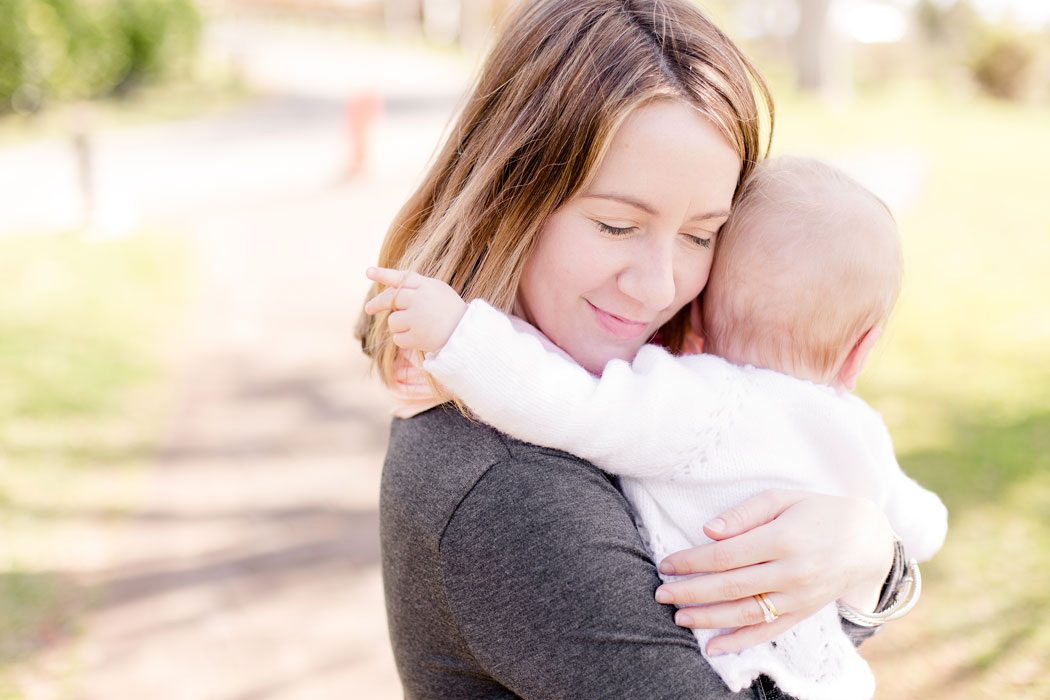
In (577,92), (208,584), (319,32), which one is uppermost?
(319,32)

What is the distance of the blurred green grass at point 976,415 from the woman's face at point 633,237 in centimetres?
112

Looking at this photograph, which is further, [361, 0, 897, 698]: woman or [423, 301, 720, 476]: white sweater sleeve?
[423, 301, 720, 476]: white sweater sleeve

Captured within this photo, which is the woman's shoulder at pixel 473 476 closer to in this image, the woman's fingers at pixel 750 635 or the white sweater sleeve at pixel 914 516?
the woman's fingers at pixel 750 635

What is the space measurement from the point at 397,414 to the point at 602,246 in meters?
0.46

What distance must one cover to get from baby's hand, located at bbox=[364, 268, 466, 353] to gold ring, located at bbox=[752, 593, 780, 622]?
0.59 metres

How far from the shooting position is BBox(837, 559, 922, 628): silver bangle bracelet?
5.08ft

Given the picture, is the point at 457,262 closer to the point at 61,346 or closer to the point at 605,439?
the point at 605,439

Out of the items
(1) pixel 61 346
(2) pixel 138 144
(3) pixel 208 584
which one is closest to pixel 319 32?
(2) pixel 138 144

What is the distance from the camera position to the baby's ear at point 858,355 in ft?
5.51

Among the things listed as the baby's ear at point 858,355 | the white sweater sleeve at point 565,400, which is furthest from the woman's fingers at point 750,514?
the baby's ear at point 858,355

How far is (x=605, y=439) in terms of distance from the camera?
1.39 m

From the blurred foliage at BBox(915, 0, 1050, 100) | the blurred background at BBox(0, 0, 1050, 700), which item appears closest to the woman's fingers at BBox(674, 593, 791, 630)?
the blurred background at BBox(0, 0, 1050, 700)

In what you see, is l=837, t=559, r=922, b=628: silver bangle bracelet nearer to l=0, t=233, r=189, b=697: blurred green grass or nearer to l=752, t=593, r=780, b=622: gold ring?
l=752, t=593, r=780, b=622: gold ring

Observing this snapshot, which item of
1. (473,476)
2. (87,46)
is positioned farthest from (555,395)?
(87,46)
